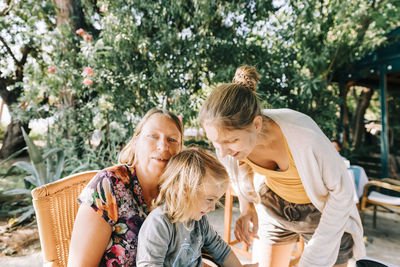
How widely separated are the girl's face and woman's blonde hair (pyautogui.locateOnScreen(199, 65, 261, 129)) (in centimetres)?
28

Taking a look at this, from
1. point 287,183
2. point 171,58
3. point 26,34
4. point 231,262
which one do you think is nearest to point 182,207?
point 231,262

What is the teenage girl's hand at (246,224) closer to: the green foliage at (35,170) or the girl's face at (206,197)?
the girl's face at (206,197)

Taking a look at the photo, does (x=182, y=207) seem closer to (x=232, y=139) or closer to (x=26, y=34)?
(x=232, y=139)

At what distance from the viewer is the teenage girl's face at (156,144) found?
129cm

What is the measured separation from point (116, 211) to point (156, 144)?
1.20ft

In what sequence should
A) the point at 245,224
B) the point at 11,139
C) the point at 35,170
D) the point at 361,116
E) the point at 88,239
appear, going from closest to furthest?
1. the point at 88,239
2. the point at 245,224
3. the point at 35,170
4. the point at 11,139
5. the point at 361,116

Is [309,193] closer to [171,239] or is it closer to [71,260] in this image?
[171,239]

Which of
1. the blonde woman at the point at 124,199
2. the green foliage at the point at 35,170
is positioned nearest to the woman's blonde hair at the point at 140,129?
the blonde woman at the point at 124,199

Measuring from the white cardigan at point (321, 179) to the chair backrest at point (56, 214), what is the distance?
1.17m

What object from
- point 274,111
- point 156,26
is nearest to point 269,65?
point 156,26

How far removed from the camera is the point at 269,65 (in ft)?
13.6

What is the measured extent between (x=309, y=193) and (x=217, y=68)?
3281mm

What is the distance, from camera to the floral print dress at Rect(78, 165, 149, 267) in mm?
1104

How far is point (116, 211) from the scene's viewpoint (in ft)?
3.70
